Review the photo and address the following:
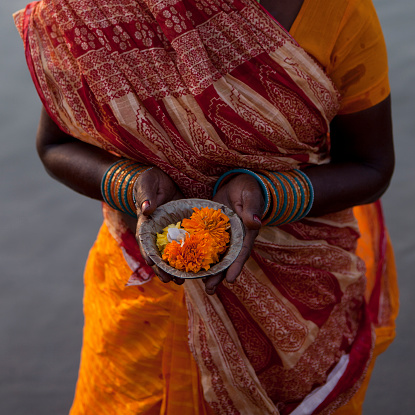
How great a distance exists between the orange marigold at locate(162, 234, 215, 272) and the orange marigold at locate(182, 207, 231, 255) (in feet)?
0.05

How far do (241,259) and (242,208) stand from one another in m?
0.11

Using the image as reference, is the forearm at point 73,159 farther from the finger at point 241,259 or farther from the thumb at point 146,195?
the finger at point 241,259

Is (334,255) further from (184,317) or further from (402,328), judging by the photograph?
(402,328)

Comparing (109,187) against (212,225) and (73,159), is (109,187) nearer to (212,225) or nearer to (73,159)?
(73,159)

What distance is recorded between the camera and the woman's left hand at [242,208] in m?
0.95

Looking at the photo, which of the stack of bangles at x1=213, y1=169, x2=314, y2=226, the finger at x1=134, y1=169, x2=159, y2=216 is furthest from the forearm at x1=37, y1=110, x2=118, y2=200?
the stack of bangles at x1=213, y1=169, x2=314, y2=226

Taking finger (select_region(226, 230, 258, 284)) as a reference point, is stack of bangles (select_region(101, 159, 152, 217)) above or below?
above

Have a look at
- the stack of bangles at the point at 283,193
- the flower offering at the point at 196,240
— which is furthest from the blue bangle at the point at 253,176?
the flower offering at the point at 196,240

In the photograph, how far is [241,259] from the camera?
961 millimetres

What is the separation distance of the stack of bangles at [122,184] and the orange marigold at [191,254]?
19 centimetres

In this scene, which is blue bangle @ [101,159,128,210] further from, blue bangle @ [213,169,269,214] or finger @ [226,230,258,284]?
finger @ [226,230,258,284]

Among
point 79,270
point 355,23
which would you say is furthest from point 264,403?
point 79,270

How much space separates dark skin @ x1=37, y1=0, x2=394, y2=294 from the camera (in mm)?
1070

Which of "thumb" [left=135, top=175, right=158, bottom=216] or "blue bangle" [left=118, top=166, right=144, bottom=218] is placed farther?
"blue bangle" [left=118, top=166, right=144, bottom=218]
